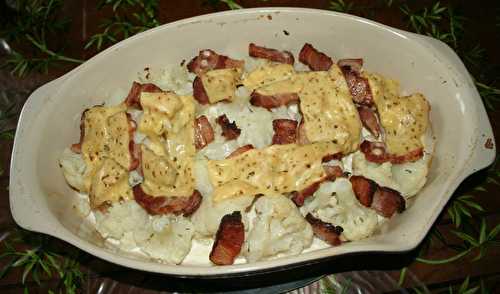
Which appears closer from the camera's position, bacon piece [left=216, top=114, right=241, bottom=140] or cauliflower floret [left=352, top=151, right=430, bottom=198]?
cauliflower floret [left=352, top=151, right=430, bottom=198]

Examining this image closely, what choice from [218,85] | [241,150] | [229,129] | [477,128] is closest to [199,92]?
[218,85]

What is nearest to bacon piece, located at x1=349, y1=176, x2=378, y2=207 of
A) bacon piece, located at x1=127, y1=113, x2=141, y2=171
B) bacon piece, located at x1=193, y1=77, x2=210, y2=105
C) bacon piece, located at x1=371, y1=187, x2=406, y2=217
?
bacon piece, located at x1=371, y1=187, x2=406, y2=217

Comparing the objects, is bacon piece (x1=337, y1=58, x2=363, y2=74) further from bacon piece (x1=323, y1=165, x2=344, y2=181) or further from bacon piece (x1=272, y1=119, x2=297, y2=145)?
bacon piece (x1=323, y1=165, x2=344, y2=181)

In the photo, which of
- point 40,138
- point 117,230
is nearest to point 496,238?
point 117,230

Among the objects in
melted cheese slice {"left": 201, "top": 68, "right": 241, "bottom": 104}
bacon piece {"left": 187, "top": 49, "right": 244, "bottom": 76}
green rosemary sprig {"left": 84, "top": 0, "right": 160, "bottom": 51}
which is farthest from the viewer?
green rosemary sprig {"left": 84, "top": 0, "right": 160, "bottom": 51}

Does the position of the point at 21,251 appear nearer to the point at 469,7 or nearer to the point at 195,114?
the point at 195,114

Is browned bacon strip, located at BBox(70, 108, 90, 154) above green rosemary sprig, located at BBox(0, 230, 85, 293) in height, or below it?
above
